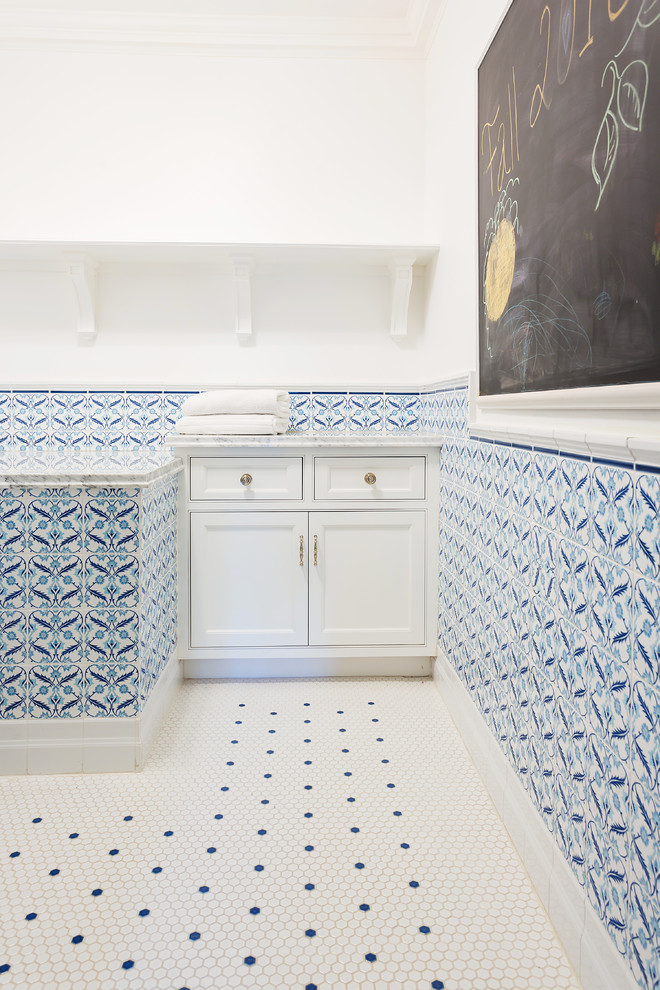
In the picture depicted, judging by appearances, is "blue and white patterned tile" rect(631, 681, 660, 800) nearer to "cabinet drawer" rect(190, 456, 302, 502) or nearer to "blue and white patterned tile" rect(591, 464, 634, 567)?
"blue and white patterned tile" rect(591, 464, 634, 567)

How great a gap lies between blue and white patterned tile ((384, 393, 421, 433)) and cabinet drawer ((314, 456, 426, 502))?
1.43ft

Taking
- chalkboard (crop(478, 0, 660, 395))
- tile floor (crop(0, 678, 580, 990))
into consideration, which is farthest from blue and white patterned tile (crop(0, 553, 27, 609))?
chalkboard (crop(478, 0, 660, 395))

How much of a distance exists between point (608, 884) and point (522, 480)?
2.48 feet

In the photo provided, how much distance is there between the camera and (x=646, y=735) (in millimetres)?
863

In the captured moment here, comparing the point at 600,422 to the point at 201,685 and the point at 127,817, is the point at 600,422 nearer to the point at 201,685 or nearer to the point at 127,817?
the point at 127,817

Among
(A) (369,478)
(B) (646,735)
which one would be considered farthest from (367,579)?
(B) (646,735)

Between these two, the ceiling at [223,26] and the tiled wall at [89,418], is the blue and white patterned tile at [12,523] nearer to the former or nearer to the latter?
the tiled wall at [89,418]

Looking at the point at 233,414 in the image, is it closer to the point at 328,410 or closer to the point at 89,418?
the point at 328,410

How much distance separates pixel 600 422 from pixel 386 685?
1.50 meters

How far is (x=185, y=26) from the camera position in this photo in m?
2.54

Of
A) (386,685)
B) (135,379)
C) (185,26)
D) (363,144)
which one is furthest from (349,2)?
(386,685)

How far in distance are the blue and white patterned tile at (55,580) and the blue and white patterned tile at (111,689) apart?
0.19 metres

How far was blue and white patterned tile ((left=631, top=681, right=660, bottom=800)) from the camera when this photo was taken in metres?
0.84

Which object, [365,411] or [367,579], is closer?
[367,579]
